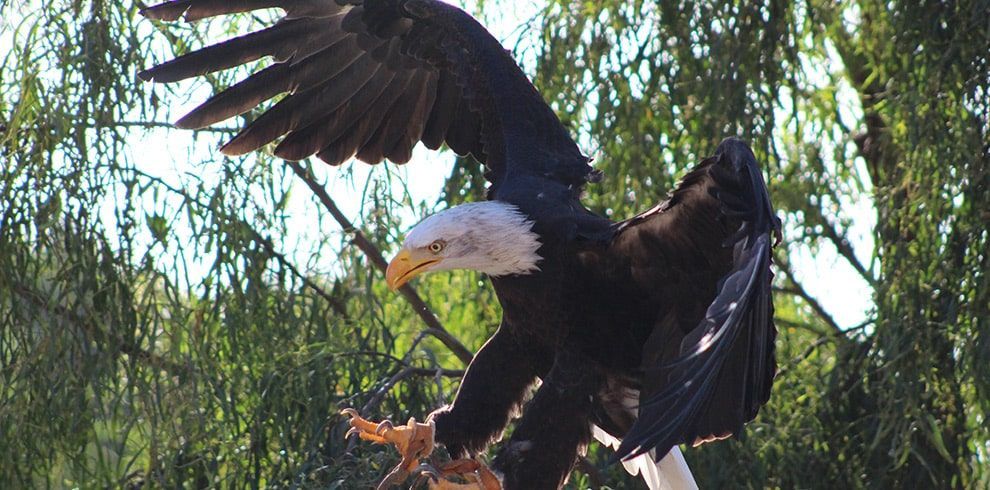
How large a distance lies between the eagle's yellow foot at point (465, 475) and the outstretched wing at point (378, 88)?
679 mm

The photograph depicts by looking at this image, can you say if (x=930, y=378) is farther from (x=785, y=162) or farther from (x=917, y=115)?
(x=785, y=162)

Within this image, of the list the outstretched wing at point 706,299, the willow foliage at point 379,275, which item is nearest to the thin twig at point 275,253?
the willow foliage at point 379,275

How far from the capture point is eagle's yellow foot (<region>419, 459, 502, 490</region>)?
11.1 feet

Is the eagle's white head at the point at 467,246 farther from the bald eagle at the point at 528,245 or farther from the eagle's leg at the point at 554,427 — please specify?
the eagle's leg at the point at 554,427

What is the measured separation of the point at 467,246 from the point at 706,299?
0.49 m

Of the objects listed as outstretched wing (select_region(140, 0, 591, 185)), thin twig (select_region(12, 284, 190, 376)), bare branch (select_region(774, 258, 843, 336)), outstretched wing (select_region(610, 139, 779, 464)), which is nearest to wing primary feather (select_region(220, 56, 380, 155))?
outstretched wing (select_region(140, 0, 591, 185))

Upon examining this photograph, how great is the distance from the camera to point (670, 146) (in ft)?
15.0

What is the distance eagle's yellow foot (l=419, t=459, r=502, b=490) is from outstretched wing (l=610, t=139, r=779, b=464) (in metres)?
0.37

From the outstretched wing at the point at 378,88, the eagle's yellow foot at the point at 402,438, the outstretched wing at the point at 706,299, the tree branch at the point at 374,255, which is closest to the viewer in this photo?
the outstretched wing at the point at 706,299

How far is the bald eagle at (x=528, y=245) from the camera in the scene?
2.94 meters

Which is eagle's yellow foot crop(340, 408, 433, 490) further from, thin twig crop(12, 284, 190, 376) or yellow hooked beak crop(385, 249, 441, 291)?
thin twig crop(12, 284, 190, 376)

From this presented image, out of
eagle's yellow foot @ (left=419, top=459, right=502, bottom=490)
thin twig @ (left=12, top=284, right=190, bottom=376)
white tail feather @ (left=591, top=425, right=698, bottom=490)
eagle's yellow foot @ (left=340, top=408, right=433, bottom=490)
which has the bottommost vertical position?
white tail feather @ (left=591, top=425, right=698, bottom=490)

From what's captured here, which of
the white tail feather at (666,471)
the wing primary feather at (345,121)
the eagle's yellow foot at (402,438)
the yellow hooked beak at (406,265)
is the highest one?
the wing primary feather at (345,121)

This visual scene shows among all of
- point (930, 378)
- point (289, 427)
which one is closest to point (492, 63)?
point (289, 427)
